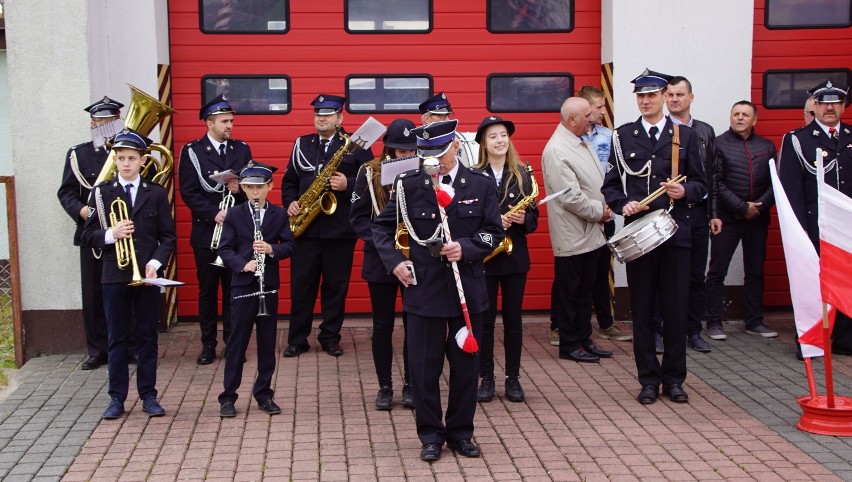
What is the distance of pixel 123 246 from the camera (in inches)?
288

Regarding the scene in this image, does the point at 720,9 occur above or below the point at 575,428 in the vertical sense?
above

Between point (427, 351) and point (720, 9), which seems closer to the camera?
point (427, 351)

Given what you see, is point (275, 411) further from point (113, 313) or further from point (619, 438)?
point (619, 438)

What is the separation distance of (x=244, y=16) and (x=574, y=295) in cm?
423

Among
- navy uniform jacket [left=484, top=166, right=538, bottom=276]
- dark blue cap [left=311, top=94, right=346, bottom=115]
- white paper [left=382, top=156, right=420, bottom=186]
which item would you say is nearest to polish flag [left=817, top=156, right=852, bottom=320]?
navy uniform jacket [left=484, top=166, right=538, bottom=276]

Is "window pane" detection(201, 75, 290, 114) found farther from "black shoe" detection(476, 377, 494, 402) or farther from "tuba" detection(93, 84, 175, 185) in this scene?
"black shoe" detection(476, 377, 494, 402)

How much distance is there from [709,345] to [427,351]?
3.93 meters

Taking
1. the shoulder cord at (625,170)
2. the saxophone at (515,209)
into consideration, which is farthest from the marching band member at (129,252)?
the shoulder cord at (625,170)

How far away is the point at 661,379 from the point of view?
775cm

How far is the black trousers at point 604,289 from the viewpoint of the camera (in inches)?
368

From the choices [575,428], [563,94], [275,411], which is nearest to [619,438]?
[575,428]

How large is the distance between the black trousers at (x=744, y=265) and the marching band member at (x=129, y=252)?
4981mm

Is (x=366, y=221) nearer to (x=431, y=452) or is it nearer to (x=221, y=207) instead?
(x=431, y=452)

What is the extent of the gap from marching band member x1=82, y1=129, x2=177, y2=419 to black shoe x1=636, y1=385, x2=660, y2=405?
3.32 meters
